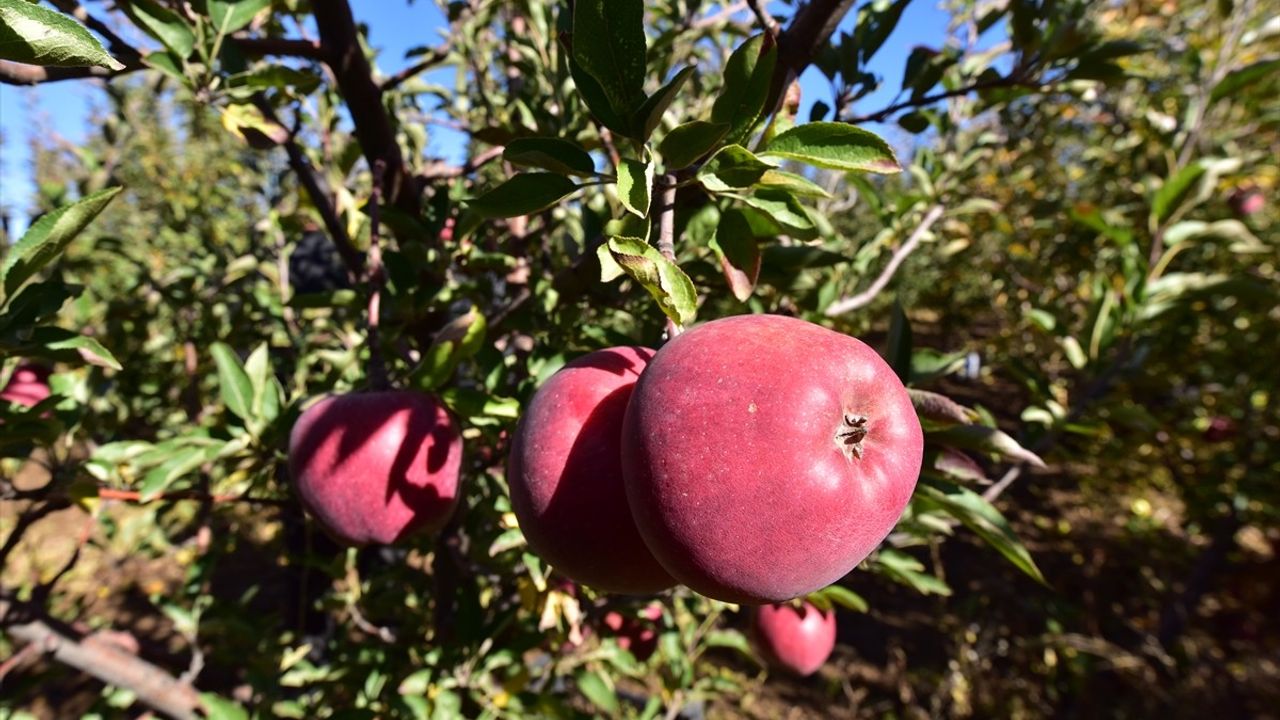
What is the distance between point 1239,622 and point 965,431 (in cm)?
438

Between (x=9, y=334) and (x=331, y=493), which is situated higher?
(x=9, y=334)

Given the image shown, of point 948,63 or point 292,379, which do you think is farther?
point 292,379

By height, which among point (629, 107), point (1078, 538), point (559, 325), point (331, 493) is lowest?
point (1078, 538)

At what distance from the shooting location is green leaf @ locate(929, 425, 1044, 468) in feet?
2.64

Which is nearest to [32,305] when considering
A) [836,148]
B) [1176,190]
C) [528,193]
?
[528,193]

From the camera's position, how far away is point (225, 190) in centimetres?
468

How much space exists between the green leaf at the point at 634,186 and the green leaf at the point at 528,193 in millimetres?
116

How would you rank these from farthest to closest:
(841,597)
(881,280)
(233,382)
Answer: (881,280) < (841,597) < (233,382)

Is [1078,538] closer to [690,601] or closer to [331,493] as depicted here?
[690,601]

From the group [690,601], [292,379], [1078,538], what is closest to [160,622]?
[292,379]

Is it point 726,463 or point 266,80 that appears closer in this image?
point 726,463

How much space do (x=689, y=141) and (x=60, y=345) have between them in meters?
0.88

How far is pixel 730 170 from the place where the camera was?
0.69m

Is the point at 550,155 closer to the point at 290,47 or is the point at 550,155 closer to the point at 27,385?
the point at 290,47
